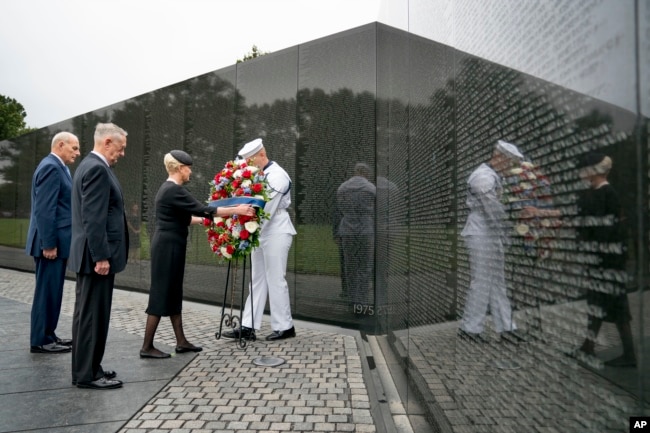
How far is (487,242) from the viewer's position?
1782mm

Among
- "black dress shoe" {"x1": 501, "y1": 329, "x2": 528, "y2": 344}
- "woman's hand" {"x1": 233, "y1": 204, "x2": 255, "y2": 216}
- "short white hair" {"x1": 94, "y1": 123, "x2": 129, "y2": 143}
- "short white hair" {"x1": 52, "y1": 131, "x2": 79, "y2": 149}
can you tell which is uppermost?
"short white hair" {"x1": 52, "y1": 131, "x2": 79, "y2": 149}

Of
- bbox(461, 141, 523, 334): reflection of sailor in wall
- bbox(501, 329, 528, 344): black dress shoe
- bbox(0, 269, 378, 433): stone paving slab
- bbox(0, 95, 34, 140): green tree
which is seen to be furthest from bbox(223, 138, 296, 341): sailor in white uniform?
bbox(0, 95, 34, 140): green tree

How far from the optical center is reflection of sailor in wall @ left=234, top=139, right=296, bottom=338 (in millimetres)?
5996

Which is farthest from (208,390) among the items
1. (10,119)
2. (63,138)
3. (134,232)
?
(10,119)

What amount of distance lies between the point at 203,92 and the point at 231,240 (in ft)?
13.9

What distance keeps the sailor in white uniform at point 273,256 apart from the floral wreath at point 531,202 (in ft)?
15.0

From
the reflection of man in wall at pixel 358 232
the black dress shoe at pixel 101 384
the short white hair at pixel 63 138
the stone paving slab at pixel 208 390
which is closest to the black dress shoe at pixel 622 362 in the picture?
the stone paving slab at pixel 208 390

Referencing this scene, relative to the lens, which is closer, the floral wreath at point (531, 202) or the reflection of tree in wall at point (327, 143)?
the floral wreath at point (531, 202)

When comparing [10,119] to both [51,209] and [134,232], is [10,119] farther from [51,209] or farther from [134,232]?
[51,209]

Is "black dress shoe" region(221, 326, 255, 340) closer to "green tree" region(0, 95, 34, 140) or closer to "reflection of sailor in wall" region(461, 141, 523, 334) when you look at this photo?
"reflection of sailor in wall" region(461, 141, 523, 334)

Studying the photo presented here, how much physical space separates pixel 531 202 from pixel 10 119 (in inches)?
2720

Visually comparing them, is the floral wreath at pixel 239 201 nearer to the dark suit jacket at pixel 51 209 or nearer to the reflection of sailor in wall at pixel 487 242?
the dark suit jacket at pixel 51 209

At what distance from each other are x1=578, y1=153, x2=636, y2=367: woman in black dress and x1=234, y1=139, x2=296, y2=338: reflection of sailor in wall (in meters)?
5.00

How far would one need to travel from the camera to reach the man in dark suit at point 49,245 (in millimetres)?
5582
